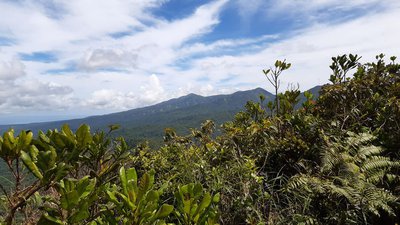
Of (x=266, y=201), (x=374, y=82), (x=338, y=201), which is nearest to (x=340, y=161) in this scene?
(x=338, y=201)

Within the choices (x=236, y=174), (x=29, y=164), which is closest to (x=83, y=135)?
(x=29, y=164)

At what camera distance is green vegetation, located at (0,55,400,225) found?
161cm

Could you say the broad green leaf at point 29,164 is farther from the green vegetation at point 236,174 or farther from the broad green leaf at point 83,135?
the broad green leaf at point 83,135

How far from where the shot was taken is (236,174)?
4.24 metres

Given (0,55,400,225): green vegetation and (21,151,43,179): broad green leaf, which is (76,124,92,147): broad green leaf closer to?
(0,55,400,225): green vegetation

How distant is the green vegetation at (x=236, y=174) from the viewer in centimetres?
161

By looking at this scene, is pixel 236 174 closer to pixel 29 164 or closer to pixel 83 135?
pixel 83 135

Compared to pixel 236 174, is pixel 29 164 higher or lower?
higher

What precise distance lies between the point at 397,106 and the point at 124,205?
559 centimetres

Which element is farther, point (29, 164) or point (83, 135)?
point (83, 135)

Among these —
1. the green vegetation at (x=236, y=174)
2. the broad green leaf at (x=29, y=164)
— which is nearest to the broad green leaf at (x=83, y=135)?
→ the green vegetation at (x=236, y=174)

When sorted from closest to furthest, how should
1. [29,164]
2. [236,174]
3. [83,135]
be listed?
[29,164] → [83,135] → [236,174]

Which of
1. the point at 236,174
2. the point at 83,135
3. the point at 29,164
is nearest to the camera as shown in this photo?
the point at 29,164

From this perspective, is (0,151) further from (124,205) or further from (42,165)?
(124,205)
